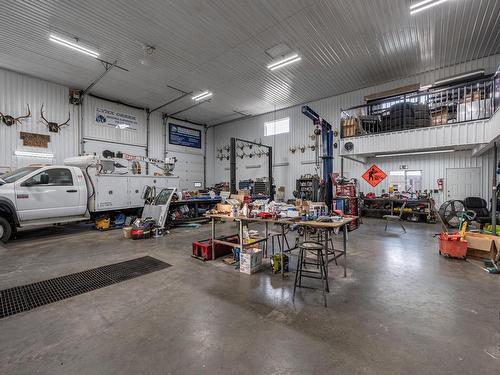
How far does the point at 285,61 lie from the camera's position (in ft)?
25.1

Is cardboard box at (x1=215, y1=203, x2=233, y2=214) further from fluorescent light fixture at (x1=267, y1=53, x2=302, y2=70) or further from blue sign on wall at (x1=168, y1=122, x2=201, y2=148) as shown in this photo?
blue sign on wall at (x1=168, y1=122, x2=201, y2=148)

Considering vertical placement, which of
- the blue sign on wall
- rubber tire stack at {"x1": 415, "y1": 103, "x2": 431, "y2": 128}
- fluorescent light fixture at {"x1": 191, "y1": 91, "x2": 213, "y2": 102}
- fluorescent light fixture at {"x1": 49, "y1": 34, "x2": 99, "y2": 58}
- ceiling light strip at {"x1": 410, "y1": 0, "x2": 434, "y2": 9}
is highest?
ceiling light strip at {"x1": 410, "y1": 0, "x2": 434, "y2": 9}

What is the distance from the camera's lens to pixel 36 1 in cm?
A: 505

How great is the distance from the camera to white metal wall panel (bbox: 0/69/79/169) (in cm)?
779

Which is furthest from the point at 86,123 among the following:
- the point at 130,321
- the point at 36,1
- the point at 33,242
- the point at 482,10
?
the point at 482,10

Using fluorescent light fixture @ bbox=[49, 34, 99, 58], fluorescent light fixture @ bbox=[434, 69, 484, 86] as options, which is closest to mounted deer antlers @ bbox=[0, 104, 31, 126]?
fluorescent light fixture @ bbox=[49, 34, 99, 58]

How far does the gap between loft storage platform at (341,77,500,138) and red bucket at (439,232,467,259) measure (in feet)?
11.8

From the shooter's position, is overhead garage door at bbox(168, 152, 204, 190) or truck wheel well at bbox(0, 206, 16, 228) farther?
overhead garage door at bbox(168, 152, 204, 190)

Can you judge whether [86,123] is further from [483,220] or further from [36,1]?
[483,220]

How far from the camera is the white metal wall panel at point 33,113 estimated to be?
779 cm

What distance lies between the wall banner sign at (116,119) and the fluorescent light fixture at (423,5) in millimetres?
11163

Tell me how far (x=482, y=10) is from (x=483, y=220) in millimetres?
5171

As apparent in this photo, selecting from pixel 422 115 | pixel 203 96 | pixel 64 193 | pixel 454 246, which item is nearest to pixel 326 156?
pixel 422 115

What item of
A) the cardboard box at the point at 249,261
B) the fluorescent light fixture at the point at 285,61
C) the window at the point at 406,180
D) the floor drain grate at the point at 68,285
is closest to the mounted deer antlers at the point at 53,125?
the floor drain grate at the point at 68,285
